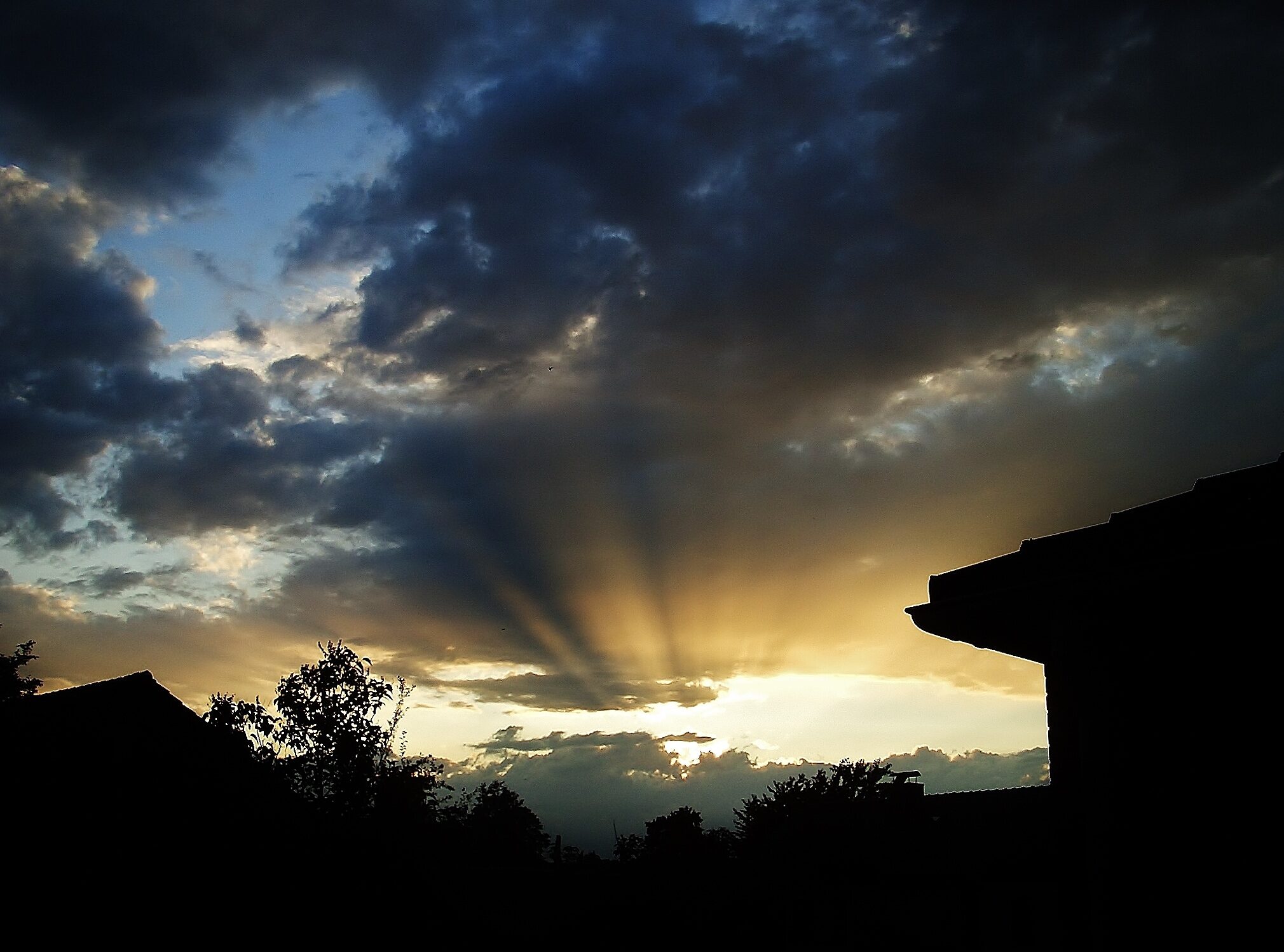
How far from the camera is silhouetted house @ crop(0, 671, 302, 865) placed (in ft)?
58.5

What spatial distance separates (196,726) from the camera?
21906mm

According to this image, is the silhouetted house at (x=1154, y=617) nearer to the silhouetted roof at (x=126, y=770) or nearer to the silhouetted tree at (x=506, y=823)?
the silhouetted roof at (x=126, y=770)

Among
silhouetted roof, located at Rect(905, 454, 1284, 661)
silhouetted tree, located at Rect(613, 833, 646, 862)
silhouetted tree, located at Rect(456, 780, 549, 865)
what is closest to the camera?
silhouetted roof, located at Rect(905, 454, 1284, 661)

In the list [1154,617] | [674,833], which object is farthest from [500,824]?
[1154,617]

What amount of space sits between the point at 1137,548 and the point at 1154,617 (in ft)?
2.03

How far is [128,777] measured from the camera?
63.0ft

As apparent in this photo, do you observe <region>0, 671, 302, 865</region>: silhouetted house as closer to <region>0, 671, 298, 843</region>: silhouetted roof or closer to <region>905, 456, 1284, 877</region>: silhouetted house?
<region>0, 671, 298, 843</region>: silhouetted roof

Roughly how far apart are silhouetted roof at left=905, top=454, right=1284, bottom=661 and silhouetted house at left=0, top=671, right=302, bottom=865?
20.1 meters

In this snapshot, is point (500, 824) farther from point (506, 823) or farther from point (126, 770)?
point (126, 770)

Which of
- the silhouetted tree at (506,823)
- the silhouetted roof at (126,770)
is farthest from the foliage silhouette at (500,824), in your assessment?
the silhouetted roof at (126,770)

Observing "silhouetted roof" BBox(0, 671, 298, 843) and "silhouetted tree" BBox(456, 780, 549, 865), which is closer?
"silhouetted roof" BBox(0, 671, 298, 843)

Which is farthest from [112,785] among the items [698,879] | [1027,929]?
[1027,929]

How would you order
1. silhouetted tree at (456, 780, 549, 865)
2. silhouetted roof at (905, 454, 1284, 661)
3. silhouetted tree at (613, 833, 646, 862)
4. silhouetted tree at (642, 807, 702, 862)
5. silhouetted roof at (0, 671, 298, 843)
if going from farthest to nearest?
1. silhouetted tree at (456, 780, 549, 865)
2. silhouetted tree at (642, 807, 702, 862)
3. silhouetted tree at (613, 833, 646, 862)
4. silhouetted roof at (0, 671, 298, 843)
5. silhouetted roof at (905, 454, 1284, 661)

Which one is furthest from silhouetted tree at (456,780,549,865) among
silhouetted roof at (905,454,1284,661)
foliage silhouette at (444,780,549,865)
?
silhouetted roof at (905,454,1284,661)
